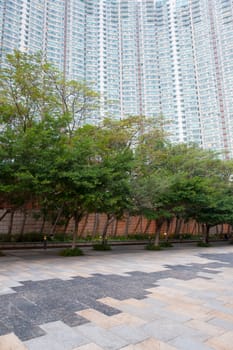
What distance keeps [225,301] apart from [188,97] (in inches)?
1753

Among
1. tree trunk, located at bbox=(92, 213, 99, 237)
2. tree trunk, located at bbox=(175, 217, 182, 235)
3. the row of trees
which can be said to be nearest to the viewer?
the row of trees

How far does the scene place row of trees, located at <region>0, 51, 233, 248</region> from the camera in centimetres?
975

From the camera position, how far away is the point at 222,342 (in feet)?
9.87

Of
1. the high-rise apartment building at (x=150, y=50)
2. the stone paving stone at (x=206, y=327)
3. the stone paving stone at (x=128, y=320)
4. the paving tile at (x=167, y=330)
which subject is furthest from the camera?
the high-rise apartment building at (x=150, y=50)

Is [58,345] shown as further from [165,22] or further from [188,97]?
[165,22]

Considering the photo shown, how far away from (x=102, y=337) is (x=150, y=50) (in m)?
44.9

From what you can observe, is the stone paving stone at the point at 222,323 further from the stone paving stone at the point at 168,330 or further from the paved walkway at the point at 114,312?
the stone paving stone at the point at 168,330

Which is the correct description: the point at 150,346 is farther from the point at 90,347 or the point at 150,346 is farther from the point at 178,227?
the point at 178,227

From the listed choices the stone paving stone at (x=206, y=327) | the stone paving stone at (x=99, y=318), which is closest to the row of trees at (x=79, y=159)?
the stone paving stone at (x=99, y=318)

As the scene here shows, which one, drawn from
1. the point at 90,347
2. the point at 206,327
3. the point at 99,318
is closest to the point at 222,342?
the point at 206,327

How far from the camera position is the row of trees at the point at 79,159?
32.0 ft

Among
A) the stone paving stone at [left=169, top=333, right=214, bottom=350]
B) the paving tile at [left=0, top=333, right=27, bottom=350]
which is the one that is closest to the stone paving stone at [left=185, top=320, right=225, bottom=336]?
the stone paving stone at [left=169, top=333, right=214, bottom=350]

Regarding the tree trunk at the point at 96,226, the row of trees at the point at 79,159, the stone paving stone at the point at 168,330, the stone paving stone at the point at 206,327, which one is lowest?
the stone paving stone at the point at 206,327

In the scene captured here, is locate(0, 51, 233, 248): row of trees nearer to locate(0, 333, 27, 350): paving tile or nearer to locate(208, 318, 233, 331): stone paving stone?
locate(0, 333, 27, 350): paving tile
